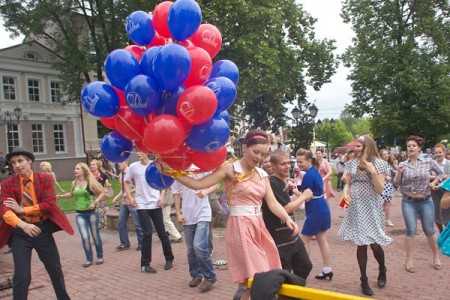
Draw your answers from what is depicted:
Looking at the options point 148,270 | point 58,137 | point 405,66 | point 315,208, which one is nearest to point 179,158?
point 315,208

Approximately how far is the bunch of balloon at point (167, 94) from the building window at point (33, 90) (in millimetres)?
33805

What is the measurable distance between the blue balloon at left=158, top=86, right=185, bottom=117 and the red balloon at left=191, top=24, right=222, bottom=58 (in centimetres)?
62

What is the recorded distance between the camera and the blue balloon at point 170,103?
10.2 feet

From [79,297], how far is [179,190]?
79.2 inches

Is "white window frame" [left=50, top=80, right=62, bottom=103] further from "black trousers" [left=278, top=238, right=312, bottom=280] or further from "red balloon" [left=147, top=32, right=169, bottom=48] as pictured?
"black trousers" [left=278, top=238, right=312, bottom=280]

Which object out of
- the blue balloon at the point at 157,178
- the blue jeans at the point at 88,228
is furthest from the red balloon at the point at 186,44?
the blue jeans at the point at 88,228

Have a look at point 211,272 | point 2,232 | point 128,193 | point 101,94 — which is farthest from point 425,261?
point 2,232

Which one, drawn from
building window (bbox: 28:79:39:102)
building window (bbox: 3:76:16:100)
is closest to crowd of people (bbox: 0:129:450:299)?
building window (bbox: 3:76:16:100)

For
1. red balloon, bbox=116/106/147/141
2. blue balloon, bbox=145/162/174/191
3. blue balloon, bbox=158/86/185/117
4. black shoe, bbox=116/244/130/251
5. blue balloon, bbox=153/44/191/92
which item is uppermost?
blue balloon, bbox=153/44/191/92

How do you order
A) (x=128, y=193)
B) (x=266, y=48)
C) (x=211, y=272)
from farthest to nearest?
(x=266, y=48) → (x=128, y=193) → (x=211, y=272)

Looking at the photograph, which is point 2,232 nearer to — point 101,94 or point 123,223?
point 101,94

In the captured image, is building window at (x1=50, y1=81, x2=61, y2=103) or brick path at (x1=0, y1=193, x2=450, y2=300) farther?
building window at (x1=50, y1=81, x2=61, y2=103)

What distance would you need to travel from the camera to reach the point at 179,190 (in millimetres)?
5867

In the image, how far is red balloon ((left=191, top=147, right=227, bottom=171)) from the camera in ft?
10.8
